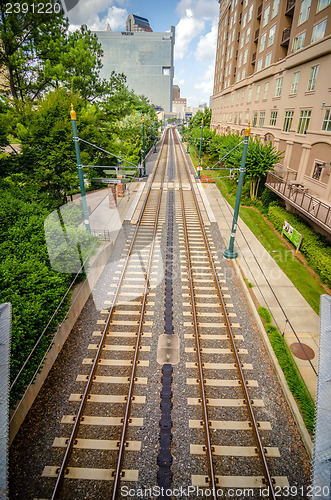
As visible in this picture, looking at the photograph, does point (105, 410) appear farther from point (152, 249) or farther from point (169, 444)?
point (152, 249)

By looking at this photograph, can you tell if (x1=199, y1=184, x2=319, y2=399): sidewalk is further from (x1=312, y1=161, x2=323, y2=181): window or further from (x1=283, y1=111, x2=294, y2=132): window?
(x1=283, y1=111, x2=294, y2=132): window

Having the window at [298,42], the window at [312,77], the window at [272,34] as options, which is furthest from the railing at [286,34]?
the window at [312,77]

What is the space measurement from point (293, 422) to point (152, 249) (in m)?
12.1

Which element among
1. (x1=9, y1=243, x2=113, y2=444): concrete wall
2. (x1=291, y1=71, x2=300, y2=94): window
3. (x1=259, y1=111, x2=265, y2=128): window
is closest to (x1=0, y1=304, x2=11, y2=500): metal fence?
(x1=9, y1=243, x2=113, y2=444): concrete wall

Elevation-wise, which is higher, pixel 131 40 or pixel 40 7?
pixel 131 40

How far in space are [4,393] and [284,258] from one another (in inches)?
646

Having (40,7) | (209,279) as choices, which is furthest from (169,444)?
(40,7)

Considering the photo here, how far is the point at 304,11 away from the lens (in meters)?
22.6

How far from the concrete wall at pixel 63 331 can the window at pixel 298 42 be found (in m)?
24.2

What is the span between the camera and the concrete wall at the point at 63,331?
7.63m

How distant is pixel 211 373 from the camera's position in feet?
31.4

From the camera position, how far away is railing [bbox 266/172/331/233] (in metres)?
15.7

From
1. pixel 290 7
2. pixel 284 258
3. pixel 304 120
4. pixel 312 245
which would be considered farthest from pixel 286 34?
pixel 284 258

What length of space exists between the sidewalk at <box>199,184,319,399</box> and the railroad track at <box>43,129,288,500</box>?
1816 millimetres
